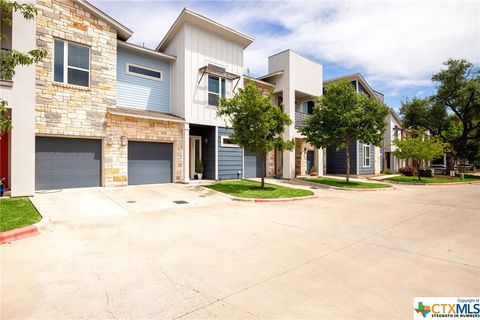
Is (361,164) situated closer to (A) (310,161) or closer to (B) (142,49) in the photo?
(A) (310,161)

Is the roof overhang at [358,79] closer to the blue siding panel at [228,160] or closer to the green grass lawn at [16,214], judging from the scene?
the blue siding panel at [228,160]

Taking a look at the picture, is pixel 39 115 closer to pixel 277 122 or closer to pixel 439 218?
pixel 277 122

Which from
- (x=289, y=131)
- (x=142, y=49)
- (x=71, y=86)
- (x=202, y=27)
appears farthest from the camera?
(x=289, y=131)

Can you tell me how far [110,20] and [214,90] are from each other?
21.9ft

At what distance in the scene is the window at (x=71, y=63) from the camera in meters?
12.1

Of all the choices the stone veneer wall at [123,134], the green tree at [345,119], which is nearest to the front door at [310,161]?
the green tree at [345,119]

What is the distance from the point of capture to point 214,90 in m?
17.3

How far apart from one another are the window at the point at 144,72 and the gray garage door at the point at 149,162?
158 inches

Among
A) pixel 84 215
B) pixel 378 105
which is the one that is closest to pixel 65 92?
pixel 84 215

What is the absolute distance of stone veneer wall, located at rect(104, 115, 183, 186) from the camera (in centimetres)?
1336

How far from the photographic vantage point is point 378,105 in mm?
18359

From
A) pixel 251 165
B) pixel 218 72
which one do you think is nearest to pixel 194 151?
pixel 251 165

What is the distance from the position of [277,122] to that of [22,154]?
1112 cm

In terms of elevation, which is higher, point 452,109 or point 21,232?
point 452,109
